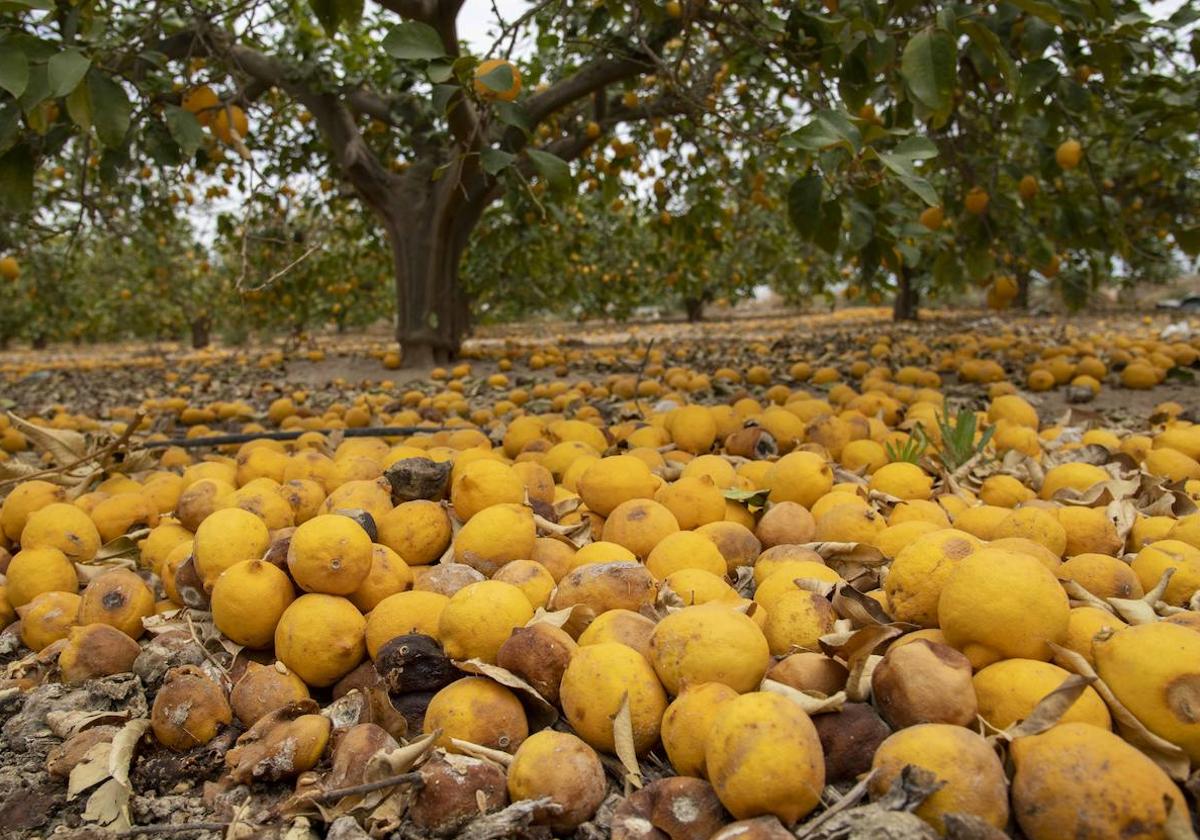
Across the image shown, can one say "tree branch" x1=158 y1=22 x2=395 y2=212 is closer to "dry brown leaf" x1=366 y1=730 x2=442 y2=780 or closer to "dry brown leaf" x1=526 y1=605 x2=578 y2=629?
"dry brown leaf" x1=526 y1=605 x2=578 y2=629

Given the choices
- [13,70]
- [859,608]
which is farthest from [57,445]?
[859,608]

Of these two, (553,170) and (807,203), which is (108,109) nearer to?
(553,170)

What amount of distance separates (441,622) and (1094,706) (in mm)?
1203

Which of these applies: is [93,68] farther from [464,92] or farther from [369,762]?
[369,762]

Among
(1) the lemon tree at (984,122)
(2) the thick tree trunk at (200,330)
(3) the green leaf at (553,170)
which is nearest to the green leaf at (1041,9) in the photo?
(1) the lemon tree at (984,122)

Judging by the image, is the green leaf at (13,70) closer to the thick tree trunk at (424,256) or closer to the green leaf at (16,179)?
the green leaf at (16,179)

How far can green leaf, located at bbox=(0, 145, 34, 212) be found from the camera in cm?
303

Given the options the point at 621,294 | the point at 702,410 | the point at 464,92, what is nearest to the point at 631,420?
the point at 702,410

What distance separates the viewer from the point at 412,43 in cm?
286

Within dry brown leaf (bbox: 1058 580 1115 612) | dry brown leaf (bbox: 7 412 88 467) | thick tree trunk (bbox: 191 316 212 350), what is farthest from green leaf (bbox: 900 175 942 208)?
thick tree trunk (bbox: 191 316 212 350)

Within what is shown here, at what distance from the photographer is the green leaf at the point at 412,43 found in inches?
110

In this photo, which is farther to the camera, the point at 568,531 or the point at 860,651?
the point at 568,531

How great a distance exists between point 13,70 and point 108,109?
1.45 feet

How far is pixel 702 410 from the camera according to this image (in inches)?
139
